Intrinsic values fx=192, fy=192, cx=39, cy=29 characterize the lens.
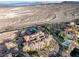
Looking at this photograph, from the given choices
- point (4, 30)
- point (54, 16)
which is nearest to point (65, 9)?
point (54, 16)

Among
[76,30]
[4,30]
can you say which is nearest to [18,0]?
[4,30]

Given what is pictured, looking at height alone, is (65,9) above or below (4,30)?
above

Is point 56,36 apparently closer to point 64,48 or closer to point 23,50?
point 64,48

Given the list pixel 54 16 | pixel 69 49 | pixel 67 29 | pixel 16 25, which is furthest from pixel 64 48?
pixel 16 25

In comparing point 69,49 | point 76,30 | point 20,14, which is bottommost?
point 69,49

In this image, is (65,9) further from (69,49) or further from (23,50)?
(23,50)

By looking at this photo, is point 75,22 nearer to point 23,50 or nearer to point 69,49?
point 69,49

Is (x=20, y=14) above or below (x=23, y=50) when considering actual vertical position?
above
